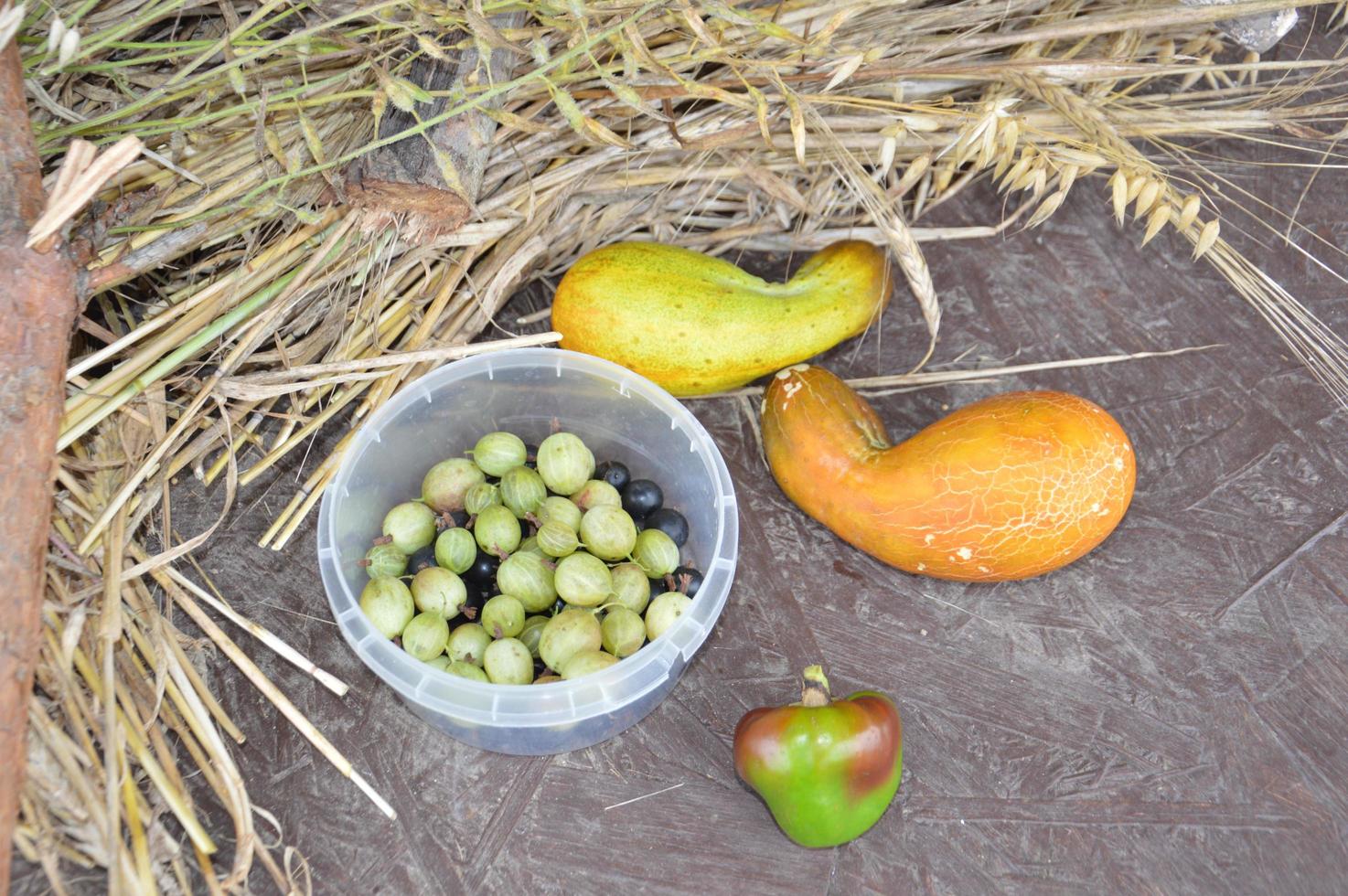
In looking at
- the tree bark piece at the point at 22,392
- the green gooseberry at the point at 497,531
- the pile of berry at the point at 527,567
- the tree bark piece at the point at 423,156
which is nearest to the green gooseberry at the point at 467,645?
the pile of berry at the point at 527,567

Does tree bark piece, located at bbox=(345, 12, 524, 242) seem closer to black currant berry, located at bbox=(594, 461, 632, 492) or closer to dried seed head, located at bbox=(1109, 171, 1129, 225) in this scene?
black currant berry, located at bbox=(594, 461, 632, 492)

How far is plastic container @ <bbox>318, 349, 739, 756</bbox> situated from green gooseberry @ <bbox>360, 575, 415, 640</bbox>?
3 centimetres

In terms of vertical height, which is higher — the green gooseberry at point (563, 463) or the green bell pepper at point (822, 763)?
the green gooseberry at point (563, 463)

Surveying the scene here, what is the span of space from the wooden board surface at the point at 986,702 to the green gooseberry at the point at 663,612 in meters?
0.13

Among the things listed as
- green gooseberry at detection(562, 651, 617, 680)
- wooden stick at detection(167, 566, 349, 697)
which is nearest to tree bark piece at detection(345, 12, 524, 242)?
wooden stick at detection(167, 566, 349, 697)

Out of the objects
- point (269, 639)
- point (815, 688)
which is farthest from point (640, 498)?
point (269, 639)

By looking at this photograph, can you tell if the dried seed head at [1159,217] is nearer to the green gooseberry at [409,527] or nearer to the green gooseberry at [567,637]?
the green gooseberry at [567,637]

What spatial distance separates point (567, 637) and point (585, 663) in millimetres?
44

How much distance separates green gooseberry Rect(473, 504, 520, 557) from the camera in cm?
140

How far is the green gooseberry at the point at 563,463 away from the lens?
4.75ft

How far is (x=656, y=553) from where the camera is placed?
55.6 inches

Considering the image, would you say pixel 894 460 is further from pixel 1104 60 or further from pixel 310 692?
pixel 310 692

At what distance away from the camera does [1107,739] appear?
56.1 inches

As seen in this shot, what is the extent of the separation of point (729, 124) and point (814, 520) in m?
0.61
